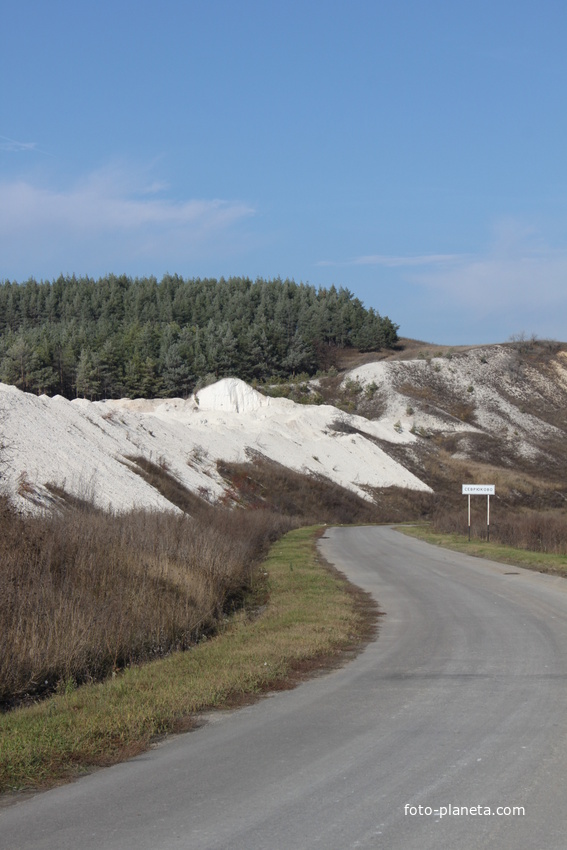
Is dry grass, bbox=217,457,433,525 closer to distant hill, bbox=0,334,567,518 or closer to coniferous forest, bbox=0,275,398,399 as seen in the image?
distant hill, bbox=0,334,567,518

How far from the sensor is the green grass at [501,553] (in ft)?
77.5

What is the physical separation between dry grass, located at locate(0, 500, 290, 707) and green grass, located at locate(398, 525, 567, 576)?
1041 cm

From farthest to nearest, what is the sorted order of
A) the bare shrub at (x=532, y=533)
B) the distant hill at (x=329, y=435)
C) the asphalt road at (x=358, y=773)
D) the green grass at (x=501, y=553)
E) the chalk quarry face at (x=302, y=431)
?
the distant hill at (x=329, y=435) → the chalk quarry face at (x=302, y=431) → the bare shrub at (x=532, y=533) → the green grass at (x=501, y=553) → the asphalt road at (x=358, y=773)

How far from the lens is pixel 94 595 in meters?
12.5

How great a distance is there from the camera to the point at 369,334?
421 feet

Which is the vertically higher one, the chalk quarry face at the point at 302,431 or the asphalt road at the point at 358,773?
the chalk quarry face at the point at 302,431

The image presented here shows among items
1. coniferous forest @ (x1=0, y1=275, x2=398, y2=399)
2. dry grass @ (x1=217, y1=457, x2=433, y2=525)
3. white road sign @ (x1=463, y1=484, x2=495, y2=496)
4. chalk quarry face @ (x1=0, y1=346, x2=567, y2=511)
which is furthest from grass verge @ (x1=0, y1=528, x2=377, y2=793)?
coniferous forest @ (x1=0, y1=275, x2=398, y2=399)

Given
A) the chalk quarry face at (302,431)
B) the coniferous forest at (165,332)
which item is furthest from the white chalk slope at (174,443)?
the coniferous forest at (165,332)

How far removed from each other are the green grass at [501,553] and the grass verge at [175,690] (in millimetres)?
9188

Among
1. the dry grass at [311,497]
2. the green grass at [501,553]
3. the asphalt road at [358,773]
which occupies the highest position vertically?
the dry grass at [311,497]

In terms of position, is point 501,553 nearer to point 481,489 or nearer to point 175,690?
point 481,489

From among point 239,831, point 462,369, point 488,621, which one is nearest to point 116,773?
point 239,831

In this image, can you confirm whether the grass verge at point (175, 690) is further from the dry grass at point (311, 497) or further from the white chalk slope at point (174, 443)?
Result: the dry grass at point (311, 497)

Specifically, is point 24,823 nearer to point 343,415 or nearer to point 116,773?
point 116,773
